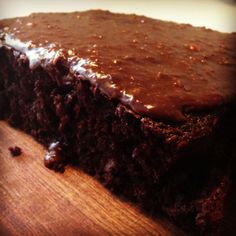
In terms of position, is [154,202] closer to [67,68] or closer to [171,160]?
[171,160]

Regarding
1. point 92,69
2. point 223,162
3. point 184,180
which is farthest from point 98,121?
point 223,162

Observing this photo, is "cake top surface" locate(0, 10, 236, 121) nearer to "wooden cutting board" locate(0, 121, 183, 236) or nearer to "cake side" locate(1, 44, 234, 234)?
"cake side" locate(1, 44, 234, 234)

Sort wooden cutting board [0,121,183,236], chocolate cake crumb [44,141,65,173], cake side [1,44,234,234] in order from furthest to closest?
chocolate cake crumb [44,141,65,173] → wooden cutting board [0,121,183,236] → cake side [1,44,234,234]

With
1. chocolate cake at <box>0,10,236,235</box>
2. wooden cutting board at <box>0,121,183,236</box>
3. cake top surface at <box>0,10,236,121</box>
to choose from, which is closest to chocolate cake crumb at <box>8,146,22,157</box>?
wooden cutting board at <box>0,121,183,236</box>

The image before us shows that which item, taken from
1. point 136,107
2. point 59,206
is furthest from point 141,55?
point 59,206

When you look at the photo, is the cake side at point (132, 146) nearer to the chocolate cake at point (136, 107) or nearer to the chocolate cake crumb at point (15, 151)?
the chocolate cake at point (136, 107)

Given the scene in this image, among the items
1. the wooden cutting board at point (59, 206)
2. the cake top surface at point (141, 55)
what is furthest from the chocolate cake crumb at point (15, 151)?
the cake top surface at point (141, 55)
